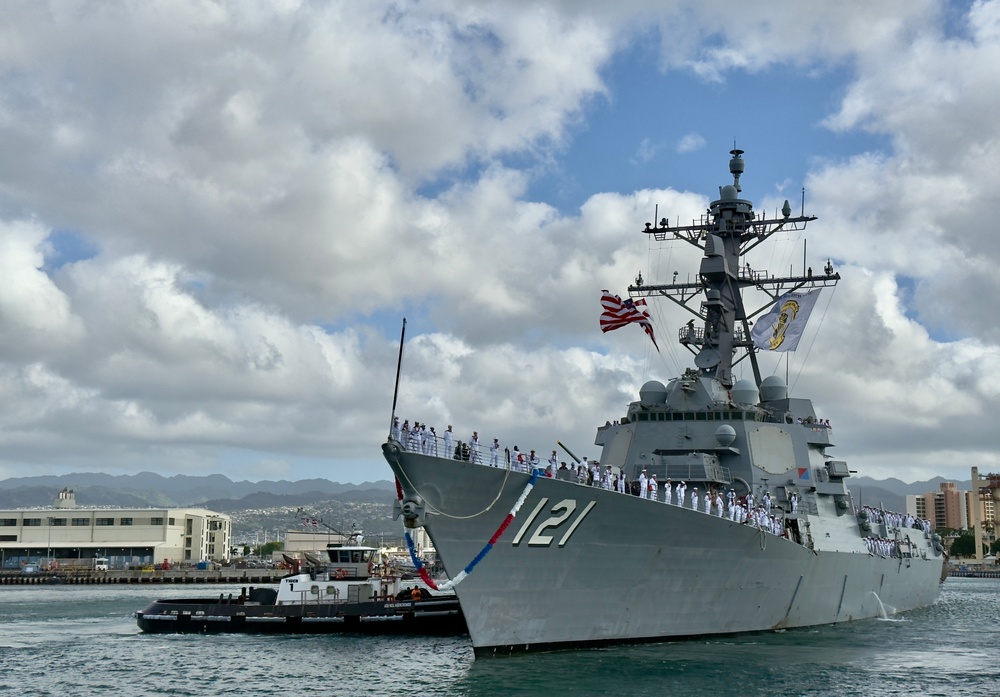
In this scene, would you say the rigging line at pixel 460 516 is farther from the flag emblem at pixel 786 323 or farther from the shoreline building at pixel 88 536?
the shoreline building at pixel 88 536

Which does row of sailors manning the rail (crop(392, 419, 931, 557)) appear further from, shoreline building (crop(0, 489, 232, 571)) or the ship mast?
shoreline building (crop(0, 489, 232, 571))

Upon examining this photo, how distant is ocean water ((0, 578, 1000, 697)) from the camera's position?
62.0ft

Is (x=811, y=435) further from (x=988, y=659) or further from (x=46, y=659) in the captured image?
(x=46, y=659)

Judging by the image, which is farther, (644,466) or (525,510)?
(644,466)

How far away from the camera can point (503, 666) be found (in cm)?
1989

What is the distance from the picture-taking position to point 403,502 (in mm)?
19516

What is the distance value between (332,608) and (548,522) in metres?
12.1

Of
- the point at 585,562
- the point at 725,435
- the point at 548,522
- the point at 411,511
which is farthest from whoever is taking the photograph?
the point at 725,435

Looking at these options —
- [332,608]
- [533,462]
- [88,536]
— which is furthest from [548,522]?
[88,536]

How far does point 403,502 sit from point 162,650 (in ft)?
35.4

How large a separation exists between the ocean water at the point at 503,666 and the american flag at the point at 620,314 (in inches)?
292

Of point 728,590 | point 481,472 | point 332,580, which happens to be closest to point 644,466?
point 728,590

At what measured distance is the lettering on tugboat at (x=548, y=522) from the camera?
2017 centimetres

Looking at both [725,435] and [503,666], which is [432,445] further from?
[725,435]
